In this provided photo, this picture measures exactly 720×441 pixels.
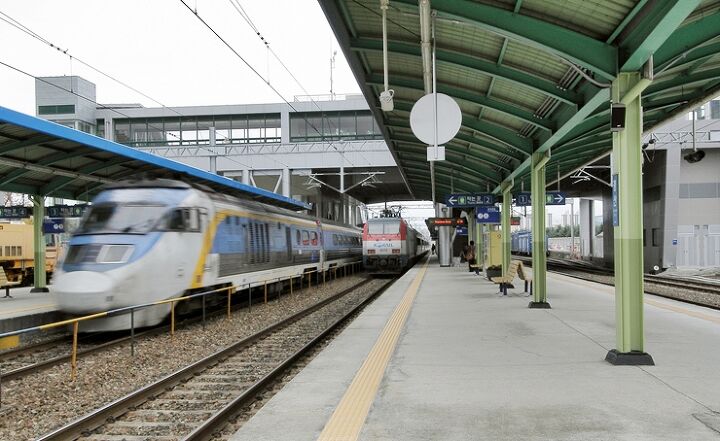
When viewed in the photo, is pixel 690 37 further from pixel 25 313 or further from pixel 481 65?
pixel 25 313

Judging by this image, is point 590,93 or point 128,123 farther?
point 128,123

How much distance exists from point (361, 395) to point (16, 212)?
61.5 ft

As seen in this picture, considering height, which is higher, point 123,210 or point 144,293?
point 123,210

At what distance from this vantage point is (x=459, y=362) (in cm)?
755

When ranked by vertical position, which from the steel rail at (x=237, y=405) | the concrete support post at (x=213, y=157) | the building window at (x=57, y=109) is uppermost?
the building window at (x=57, y=109)

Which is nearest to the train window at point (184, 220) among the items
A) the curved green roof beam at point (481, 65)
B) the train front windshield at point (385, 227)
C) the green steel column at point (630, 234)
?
the curved green roof beam at point (481, 65)

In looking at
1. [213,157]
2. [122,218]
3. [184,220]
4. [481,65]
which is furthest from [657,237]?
[122,218]

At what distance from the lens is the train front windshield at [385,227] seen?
29359mm

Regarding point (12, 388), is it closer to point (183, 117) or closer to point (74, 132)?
point (74, 132)

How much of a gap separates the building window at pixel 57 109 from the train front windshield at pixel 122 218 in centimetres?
3081

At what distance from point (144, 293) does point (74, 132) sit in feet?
13.5

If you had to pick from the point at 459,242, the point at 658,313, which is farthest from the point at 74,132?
the point at 459,242

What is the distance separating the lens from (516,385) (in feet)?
20.6

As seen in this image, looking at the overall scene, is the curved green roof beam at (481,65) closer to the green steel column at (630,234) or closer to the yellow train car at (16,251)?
the green steel column at (630,234)
